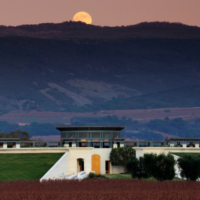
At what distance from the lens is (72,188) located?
1678 inches

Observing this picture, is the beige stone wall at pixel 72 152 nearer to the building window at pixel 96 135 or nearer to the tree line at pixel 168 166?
the tree line at pixel 168 166

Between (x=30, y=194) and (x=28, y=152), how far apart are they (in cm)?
3648

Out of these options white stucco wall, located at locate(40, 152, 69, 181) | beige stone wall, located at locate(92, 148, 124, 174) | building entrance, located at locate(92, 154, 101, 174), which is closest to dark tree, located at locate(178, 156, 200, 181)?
white stucco wall, located at locate(40, 152, 69, 181)

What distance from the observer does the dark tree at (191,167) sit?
5656 cm

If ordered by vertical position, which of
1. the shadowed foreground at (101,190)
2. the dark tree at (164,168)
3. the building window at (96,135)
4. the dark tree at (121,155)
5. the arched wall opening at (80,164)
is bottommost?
the shadowed foreground at (101,190)

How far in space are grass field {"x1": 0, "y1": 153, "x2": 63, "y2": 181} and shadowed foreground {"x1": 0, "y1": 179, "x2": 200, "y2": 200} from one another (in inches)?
613

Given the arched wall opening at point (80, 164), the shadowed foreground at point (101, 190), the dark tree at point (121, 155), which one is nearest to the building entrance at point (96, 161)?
the dark tree at point (121, 155)

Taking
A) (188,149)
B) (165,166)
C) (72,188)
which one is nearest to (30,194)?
(72,188)

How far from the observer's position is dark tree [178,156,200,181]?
56562 mm

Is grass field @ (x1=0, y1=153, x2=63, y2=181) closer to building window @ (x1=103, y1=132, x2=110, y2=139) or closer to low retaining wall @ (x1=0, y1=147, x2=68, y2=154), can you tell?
low retaining wall @ (x1=0, y1=147, x2=68, y2=154)

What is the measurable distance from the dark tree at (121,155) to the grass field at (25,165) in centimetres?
1163

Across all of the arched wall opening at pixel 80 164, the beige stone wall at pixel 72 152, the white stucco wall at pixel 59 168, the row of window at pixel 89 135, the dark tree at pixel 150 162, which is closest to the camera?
the dark tree at pixel 150 162

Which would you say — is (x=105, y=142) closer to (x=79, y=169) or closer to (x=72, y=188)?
(x=79, y=169)

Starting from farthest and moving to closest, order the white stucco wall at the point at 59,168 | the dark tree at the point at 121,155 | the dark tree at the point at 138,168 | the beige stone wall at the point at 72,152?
the dark tree at the point at 121,155 → the beige stone wall at the point at 72,152 → the white stucco wall at the point at 59,168 → the dark tree at the point at 138,168
